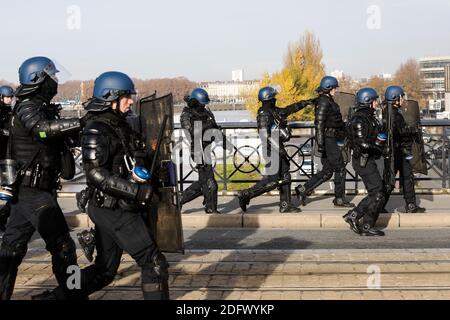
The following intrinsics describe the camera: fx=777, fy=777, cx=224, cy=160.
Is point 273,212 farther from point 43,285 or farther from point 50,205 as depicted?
point 50,205

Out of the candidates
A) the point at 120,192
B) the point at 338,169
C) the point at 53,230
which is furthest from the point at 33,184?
the point at 338,169

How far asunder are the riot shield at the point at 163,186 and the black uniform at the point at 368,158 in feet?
12.8

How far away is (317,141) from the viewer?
11.0 m

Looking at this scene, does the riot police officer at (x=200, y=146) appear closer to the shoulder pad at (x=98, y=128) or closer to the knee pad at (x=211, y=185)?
the knee pad at (x=211, y=185)

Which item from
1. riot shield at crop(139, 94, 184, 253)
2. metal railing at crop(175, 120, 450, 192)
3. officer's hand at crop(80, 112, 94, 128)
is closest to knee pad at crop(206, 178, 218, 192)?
metal railing at crop(175, 120, 450, 192)

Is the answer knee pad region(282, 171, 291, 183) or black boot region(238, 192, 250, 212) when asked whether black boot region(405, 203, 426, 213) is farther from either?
black boot region(238, 192, 250, 212)

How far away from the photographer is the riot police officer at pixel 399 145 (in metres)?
9.71

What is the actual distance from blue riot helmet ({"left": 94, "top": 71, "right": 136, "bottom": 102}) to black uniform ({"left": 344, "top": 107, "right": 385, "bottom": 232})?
14.3 ft

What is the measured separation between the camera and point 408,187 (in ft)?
34.1

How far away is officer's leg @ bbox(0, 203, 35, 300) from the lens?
5.86 metres

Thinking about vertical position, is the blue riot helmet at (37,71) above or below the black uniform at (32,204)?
above

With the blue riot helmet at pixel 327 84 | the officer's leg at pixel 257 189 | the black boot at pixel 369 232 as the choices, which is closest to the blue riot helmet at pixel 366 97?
the black boot at pixel 369 232

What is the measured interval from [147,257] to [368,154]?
4.64m

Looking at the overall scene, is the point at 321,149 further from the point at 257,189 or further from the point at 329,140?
the point at 257,189
